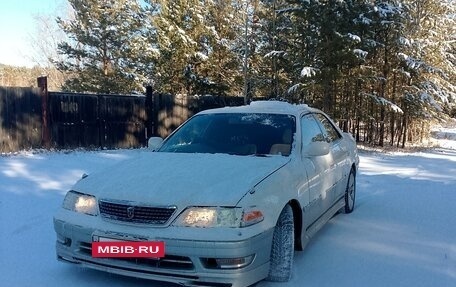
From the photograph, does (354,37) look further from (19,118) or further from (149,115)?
(19,118)

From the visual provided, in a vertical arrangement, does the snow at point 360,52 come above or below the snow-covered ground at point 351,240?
above

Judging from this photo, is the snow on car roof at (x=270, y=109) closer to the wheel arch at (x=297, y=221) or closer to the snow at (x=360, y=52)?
the wheel arch at (x=297, y=221)

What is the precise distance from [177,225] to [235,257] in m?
0.45

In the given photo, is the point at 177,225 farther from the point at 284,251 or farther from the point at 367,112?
the point at 367,112

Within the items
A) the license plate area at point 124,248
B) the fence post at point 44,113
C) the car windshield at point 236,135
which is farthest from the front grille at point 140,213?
the fence post at point 44,113

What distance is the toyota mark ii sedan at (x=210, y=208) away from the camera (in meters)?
2.97

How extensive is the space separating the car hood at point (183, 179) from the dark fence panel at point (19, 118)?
30.1ft

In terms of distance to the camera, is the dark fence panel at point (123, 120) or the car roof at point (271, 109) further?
the dark fence panel at point (123, 120)

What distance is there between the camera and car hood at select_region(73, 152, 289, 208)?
3.10 m

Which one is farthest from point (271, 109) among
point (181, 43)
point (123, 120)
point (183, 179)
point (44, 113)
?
point (181, 43)

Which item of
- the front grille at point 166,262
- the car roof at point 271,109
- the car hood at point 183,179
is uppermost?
the car roof at point 271,109

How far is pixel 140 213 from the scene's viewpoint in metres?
3.06

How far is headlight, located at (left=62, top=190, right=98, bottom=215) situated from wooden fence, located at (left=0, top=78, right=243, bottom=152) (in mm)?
9451

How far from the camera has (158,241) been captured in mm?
2949
